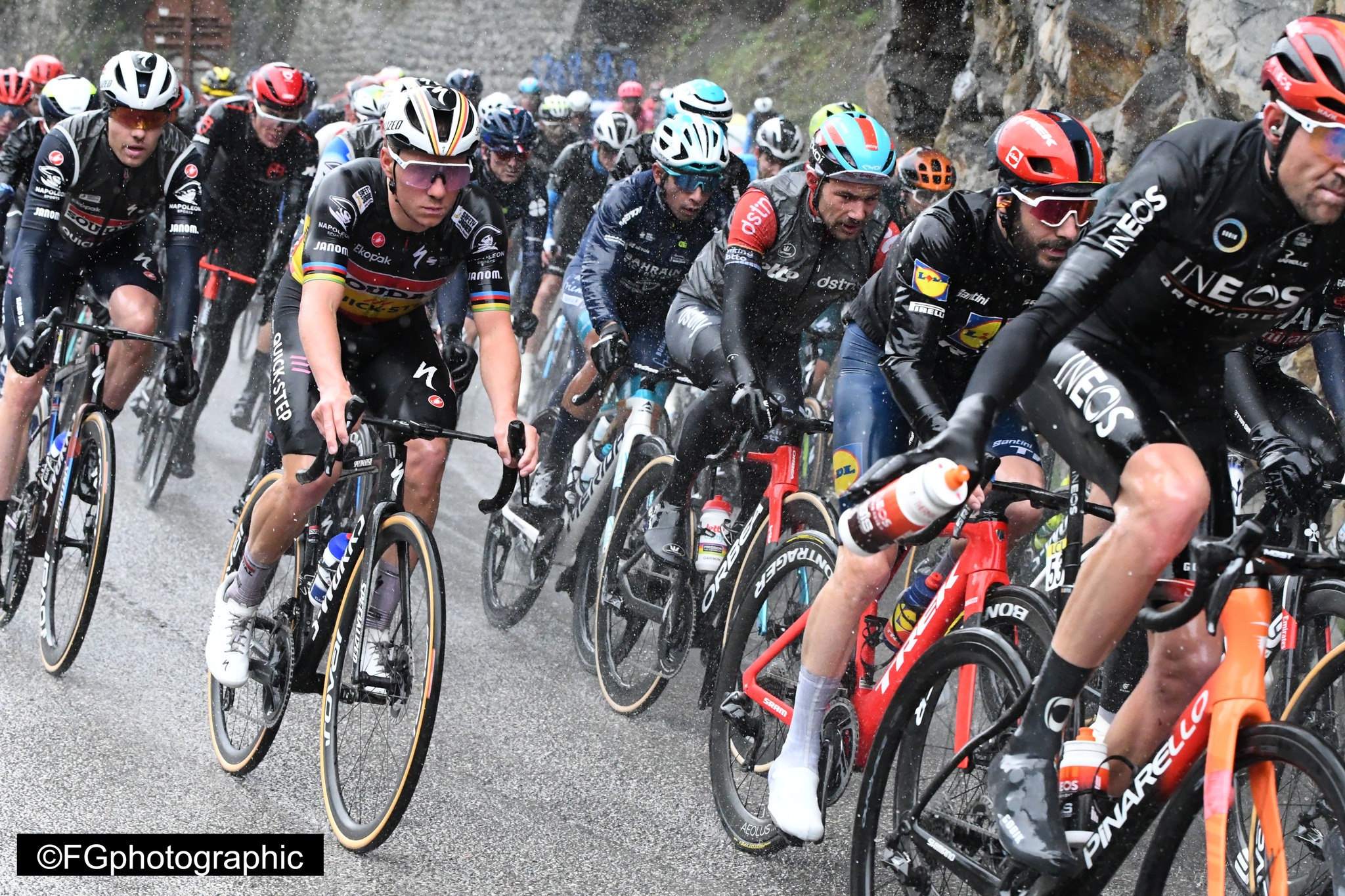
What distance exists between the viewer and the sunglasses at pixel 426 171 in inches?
188

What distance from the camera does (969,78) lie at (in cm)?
1187

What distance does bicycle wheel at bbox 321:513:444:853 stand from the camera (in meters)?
4.29

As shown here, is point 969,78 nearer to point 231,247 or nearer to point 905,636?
point 231,247

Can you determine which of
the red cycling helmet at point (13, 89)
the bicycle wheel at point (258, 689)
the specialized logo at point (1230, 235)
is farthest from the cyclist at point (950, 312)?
the red cycling helmet at point (13, 89)

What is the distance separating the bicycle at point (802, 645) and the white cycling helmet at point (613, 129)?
6.87m

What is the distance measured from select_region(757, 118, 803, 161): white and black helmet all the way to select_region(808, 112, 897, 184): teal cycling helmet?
535 cm

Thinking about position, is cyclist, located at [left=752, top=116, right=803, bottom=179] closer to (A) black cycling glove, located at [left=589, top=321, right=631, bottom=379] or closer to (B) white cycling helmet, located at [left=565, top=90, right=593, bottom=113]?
(A) black cycling glove, located at [left=589, top=321, right=631, bottom=379]

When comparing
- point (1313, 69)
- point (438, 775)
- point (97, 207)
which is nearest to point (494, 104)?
point (97, 207)

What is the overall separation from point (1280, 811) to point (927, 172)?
6135 millimetres

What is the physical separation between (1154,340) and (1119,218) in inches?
17.3

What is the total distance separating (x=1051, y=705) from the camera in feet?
10.4

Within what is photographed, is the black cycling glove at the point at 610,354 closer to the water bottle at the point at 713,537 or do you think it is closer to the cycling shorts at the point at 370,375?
the water bottle at the point at 713,537

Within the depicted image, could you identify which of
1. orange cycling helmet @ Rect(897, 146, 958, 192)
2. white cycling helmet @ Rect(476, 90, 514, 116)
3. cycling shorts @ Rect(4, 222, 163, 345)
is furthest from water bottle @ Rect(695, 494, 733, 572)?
white cycling helmet @ Rect(476, 90, 514, 116)

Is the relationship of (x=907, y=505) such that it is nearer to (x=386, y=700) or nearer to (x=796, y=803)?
(x=796, y=803)
